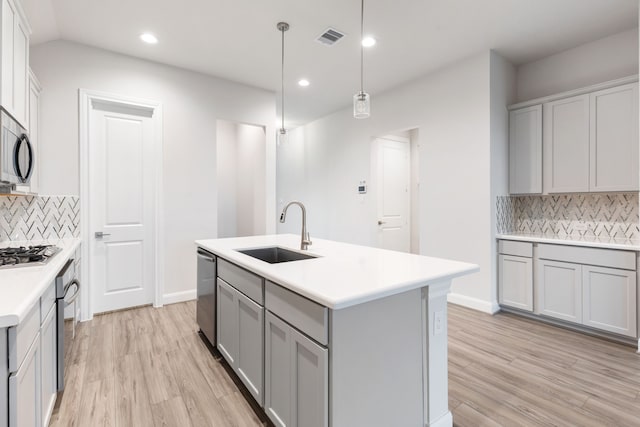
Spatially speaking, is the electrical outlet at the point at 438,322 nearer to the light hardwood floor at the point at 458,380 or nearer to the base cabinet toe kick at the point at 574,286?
the light hardwood floor at the point at 458,380

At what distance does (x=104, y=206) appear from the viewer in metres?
3.55

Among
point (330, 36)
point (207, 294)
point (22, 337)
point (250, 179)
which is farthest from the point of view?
point (250, 179)

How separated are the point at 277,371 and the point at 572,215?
11.9 ft

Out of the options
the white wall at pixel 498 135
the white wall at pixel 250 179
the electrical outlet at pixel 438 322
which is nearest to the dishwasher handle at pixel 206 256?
the electrical outlet at pixel 438 322

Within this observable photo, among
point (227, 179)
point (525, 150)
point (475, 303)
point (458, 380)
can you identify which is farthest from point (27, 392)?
point (227, 179)

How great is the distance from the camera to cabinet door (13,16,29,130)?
216 cm

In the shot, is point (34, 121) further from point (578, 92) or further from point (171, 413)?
point (578, 92)

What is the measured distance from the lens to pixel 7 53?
1.98 meters

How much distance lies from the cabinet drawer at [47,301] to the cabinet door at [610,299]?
4.05m

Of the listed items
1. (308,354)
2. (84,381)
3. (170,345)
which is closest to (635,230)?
(308,354)

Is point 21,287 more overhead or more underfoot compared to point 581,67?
more underfoot

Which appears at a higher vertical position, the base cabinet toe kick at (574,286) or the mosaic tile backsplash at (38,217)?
the mosaic tile backsplash at (38,217)

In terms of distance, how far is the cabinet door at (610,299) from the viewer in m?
2.72

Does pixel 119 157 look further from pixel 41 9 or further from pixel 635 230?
pixel 635 230
